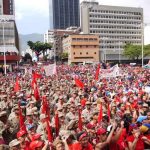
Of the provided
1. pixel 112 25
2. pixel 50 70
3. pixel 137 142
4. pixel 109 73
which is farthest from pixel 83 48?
pixel 137 142

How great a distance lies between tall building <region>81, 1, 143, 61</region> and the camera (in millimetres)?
129962

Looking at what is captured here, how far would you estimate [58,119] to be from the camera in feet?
27.2

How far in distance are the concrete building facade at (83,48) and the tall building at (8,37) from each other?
1821 centimetres

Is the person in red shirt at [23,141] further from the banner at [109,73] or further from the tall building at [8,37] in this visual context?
the tall building at [8,37]

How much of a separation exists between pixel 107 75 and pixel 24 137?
13516 mm

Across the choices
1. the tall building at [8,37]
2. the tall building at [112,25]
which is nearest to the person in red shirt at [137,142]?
the tall building at [8,37]

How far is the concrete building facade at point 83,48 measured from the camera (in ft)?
387

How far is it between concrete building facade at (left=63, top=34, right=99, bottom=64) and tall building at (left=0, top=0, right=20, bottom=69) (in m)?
18.2

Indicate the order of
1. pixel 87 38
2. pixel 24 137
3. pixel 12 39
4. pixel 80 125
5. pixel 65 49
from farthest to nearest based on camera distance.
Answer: pixel 65 49, pixel 87 38, pixel 12 39, pixel 80 125, pixel 24 137

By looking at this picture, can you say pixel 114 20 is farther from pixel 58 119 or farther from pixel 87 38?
pixel 58 119

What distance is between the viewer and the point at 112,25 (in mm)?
137375

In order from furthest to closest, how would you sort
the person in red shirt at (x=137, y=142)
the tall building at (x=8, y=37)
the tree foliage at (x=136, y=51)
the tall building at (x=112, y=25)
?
the tall building at (x=112, y=25)
the tree foliage at (x=136, y=51)
the tall building at (x=8, y=37)
the person in red shirt at (x=137, y=142)

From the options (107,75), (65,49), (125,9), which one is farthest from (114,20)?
(107,75)

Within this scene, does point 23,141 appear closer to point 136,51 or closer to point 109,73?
point 109,73
